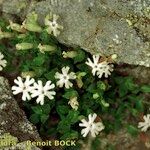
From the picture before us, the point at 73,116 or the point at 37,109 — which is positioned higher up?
the point at 37,109

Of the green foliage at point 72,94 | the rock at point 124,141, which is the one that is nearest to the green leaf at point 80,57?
the green foliage at point 72,94

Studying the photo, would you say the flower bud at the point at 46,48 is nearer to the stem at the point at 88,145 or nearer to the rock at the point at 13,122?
the rock at the point at 13,122

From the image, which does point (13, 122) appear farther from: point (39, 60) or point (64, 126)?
point (39, 60)

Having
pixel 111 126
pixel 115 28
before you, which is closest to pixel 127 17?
pixel 115 28

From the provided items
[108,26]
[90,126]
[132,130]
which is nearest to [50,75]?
[90,126]

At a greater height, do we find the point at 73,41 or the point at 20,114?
the point at 73,41

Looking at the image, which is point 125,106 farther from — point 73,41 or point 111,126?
point 73,41
